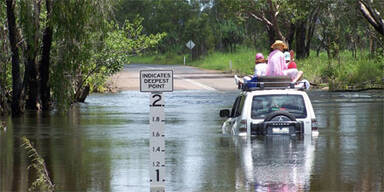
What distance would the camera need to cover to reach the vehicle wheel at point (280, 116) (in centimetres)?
1769

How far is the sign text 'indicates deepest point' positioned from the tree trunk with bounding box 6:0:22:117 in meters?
15.8

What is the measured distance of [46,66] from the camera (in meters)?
29.8

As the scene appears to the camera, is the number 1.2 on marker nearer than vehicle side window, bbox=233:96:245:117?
Yes

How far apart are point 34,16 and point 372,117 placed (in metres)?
10.3

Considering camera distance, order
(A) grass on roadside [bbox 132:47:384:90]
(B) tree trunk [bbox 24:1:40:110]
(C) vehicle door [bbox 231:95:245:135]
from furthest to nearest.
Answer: (A) grass on roadside [bbox 132:47:384:90]
(B) tree trunk [bbox 24:1:40:110]
(C) vehicle door [bbox 231:95:245:135]

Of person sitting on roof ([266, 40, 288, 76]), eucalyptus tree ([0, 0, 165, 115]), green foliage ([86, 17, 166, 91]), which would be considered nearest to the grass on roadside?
green foliage ([86, 17, 166, 91])

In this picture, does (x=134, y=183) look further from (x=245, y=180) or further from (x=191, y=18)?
(x=191, y=18)

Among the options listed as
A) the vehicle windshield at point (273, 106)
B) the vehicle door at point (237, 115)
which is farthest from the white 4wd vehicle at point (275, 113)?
the vehicle door at point (237, 115)

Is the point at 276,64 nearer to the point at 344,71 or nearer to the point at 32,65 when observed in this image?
the point at 32,65

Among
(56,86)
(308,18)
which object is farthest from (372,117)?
(308,18)

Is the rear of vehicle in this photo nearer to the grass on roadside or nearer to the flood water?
the flood water

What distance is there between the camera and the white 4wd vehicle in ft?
58.4

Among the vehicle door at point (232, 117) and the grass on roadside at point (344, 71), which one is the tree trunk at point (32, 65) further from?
the grass on roadside at point (344, 71)

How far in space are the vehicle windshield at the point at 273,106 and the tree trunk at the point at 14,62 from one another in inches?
448
